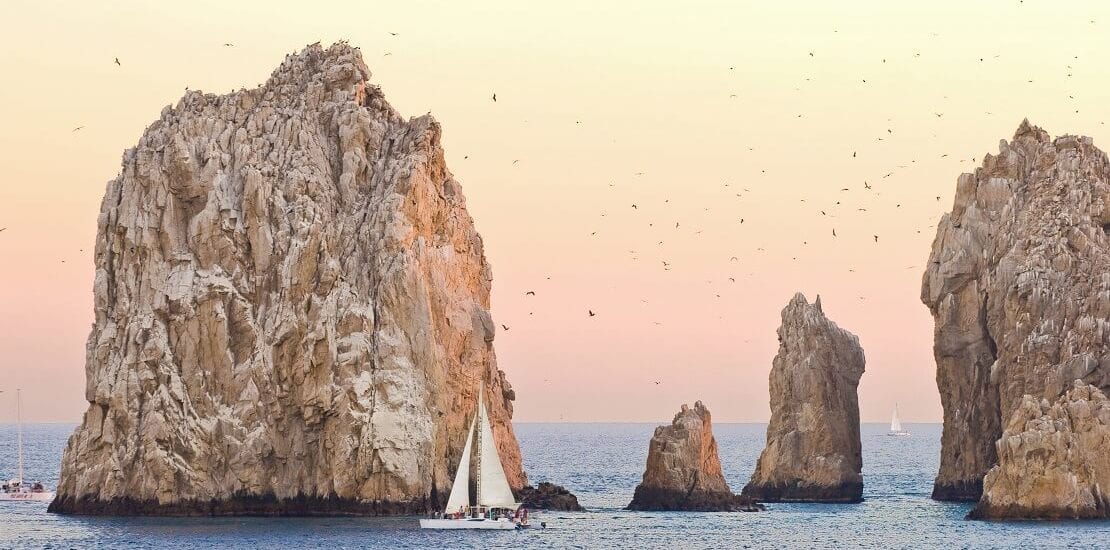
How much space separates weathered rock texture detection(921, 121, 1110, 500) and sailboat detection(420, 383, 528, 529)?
96.3 ft

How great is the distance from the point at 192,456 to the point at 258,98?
64.5ft

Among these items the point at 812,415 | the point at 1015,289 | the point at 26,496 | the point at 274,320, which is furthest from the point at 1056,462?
the point at 26,496

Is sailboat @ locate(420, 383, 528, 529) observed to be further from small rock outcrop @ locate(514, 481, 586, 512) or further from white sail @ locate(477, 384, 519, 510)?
small rock outcrop @ locate(514, 481, 586, 512)

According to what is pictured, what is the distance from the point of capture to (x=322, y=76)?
107438 millimetres

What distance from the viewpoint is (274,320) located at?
328 ft

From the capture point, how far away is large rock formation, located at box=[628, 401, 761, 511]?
364 feet

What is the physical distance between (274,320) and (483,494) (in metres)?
12.9

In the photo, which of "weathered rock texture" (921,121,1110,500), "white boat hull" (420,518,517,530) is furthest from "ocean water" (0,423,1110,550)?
"weathered rock texture" (921,121,1110,500)

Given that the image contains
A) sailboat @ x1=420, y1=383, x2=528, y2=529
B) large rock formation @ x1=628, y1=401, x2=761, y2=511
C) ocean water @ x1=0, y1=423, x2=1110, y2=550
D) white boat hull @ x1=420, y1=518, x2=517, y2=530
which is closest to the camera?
ocean water @ x1=0, y1=423, x2=1110, y2=550

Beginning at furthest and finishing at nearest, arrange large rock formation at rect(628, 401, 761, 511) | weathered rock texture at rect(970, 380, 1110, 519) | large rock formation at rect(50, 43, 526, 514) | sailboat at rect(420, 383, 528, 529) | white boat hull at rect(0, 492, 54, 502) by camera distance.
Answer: white boat hull at rect(0, 492, 54, 502) < large rock formation at rect(628, 401, 761, 511) < weathered rock texture at rect(970, 380, 1110, 519) < large rock formation at rect(50, 43, 526, 514) < sailboat at rect(420, 383, 528, 529)

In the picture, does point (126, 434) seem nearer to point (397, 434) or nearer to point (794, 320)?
point (397, 434)

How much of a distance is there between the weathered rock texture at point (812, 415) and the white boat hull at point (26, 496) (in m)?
41.9

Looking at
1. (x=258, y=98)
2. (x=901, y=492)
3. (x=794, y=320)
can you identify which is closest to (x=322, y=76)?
(x=258, y=98)

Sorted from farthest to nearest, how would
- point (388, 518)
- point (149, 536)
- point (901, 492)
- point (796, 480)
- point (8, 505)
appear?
point (901, 492) < point (796, 480) < point (8, 505) < point (388, 518) < point (149, 536)
